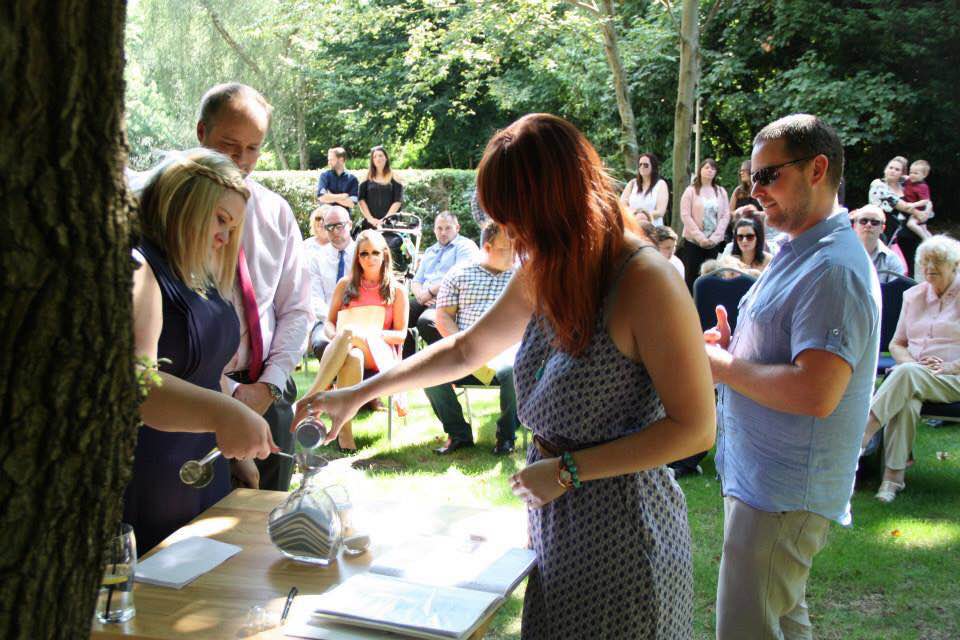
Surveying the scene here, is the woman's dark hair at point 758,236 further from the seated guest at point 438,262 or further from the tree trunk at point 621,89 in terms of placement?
the tree trunk at point 621,89

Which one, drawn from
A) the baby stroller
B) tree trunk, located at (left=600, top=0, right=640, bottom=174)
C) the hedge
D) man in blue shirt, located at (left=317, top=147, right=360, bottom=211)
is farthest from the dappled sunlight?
the hedge

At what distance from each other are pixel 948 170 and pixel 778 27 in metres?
4.12

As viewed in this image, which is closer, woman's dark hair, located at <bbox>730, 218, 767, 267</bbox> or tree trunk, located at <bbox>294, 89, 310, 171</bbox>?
woman's dark hair, located at <bbox>730, 218, 767, 267</bbox>

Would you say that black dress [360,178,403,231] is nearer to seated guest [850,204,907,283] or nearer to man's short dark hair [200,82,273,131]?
seated guest [850,204,907,283]

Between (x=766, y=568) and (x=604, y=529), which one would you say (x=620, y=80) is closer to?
(x=766, y=568)

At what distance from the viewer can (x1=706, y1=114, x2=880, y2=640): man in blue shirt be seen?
7.43 feet

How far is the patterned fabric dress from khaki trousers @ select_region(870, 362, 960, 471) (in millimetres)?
3906

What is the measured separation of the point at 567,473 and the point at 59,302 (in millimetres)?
1157

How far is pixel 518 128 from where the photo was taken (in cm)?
184

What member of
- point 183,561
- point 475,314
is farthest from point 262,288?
point 475,314

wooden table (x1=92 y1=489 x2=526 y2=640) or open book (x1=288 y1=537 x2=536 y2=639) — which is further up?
open book (x1=288 y1=537 x2=536 y2=639)

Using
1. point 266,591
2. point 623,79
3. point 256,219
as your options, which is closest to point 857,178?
point 623,79

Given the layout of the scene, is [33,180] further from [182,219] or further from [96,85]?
[182,219]

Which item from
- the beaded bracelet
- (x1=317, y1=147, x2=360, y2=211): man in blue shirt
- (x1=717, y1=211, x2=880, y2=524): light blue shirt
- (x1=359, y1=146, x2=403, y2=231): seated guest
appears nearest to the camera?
the beaded bracelet
